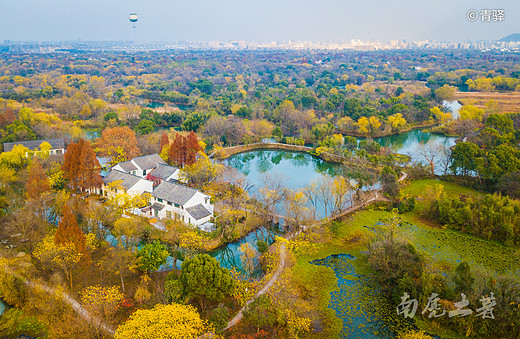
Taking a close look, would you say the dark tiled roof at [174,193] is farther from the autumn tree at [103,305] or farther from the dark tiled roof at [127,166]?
the autumn tree at [103,305]

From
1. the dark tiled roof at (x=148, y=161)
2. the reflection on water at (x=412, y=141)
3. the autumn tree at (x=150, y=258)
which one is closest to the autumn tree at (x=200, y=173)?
the dark tiled roof at (x=148, y=161)

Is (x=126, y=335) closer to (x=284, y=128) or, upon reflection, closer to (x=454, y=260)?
(x=454, y=260)

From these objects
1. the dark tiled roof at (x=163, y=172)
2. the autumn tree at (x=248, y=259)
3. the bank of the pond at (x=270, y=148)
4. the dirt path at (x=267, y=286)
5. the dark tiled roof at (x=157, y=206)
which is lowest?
the dirt path at (x=267, y=286)

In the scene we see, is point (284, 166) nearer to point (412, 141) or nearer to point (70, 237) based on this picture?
point (412, 141)

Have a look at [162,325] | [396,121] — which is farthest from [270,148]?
[162,325]

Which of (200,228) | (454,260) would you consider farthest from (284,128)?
(454,260)
